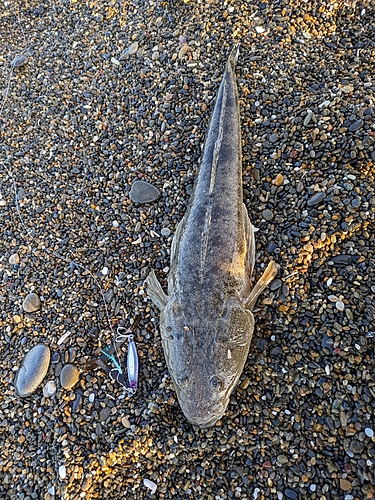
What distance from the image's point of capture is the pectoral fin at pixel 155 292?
10.6ft

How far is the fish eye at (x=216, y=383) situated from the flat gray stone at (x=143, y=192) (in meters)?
1.93

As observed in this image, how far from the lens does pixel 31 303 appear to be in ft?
11.8

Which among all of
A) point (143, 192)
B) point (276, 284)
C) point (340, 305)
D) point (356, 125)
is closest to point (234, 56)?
point (356, 125)

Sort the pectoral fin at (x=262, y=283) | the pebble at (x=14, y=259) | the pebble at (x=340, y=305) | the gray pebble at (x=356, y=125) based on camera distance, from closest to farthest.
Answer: the pebble at (x=340, y=305) → the pectoral fin at (x=262, y=283) → the gray pebble at (x=356, y=125) → the pebble at (x=14, y=259)

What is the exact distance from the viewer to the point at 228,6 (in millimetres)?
4527

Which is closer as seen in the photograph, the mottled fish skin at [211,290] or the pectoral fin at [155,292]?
the mottled fish skin at [211,290]

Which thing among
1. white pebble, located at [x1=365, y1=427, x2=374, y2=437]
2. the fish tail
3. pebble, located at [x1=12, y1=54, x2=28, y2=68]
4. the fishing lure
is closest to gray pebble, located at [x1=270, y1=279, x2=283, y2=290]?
white pebble, located at [x1=365, y1=427, x2=374, y2=437]

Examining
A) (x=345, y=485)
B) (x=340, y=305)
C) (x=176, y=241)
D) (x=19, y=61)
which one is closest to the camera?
(x=345, y=485)

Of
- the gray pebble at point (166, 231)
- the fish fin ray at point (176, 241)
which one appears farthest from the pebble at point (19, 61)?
the fish fin ray at point (176, 241)

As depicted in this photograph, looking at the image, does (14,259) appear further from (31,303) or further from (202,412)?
(202,412)

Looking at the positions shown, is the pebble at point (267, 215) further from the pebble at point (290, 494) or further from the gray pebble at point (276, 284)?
the pebble at point (290, 494)

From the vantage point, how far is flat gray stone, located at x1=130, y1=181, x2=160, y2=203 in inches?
152

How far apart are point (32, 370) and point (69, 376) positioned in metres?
0.35

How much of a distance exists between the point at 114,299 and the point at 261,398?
157cm
